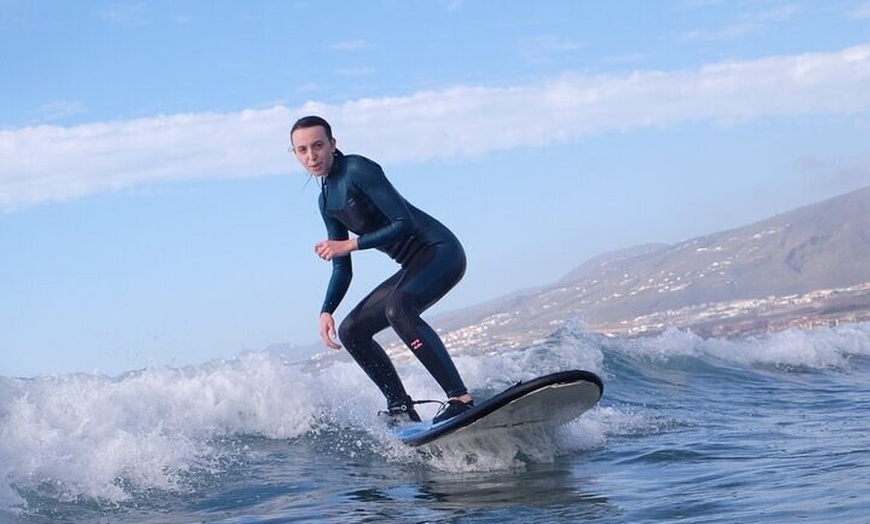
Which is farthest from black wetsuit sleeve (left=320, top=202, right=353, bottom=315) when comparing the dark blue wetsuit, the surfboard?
the surfboard

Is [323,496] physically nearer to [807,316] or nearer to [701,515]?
[701,515]

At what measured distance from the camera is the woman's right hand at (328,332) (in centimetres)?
809

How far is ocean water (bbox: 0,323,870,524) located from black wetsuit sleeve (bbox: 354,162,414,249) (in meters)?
1.45

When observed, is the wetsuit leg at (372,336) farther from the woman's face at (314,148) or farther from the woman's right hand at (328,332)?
the woman's face at (314,148)

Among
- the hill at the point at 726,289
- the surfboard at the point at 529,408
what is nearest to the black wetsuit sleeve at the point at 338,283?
the surfboard at the point at 529,408

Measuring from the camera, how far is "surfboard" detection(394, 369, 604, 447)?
7.32 m

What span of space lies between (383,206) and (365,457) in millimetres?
2395

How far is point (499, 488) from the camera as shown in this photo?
6.99m

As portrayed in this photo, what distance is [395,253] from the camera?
796cm

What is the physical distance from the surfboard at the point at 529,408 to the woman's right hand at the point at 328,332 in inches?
30.7

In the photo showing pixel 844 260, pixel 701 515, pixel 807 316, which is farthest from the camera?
pixel 844 260

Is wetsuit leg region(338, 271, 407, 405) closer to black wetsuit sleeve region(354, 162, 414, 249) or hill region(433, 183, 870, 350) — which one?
black wetsuit sleeve region(354, 162, 414, 249)

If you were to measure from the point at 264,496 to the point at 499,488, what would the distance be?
1.57m

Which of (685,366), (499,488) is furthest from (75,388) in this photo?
(685,366)
